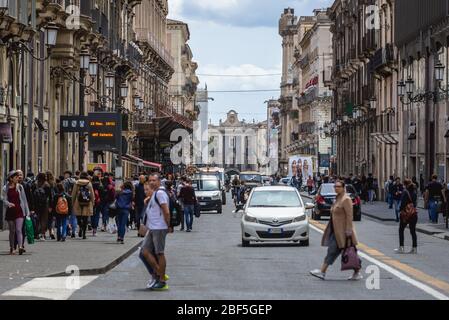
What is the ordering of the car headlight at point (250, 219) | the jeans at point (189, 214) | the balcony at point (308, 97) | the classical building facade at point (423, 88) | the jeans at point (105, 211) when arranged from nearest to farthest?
the car headlight at point (250, 219), the jeans at point (105, 211), the jeans at point (189, 214), the classical building facade at point (423, 88), the balcony at point (308, 97)

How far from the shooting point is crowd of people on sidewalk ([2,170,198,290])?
20641mm

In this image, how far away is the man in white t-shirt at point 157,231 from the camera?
2039cm

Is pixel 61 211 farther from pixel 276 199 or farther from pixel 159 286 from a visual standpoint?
pixel 159 286

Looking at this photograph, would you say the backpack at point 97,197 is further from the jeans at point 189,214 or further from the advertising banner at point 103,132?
the advertising banner at point 103,132

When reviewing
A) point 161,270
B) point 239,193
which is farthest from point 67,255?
point 239,193

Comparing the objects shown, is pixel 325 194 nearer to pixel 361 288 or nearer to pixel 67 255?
pixel 67 255

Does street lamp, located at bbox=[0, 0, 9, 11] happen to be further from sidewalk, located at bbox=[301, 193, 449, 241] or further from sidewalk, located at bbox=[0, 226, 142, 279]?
sidewalk, located at bbox=[301, 193, 449, 241]

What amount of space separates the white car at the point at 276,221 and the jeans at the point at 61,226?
4531 mm

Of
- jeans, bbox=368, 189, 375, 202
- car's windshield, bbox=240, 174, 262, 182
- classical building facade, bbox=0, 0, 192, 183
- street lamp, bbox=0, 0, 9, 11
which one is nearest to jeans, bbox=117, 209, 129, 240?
classical building facade, bbox=0, 0, 192, 183

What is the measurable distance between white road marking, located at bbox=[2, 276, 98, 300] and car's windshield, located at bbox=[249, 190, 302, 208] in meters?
11.2

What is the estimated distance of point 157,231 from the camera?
20.6 meters

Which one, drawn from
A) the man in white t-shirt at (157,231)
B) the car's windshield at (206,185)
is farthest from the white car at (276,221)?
the car's windshield at (206,185)

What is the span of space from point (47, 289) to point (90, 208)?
1541cm

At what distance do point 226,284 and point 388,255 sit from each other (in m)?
9.16
